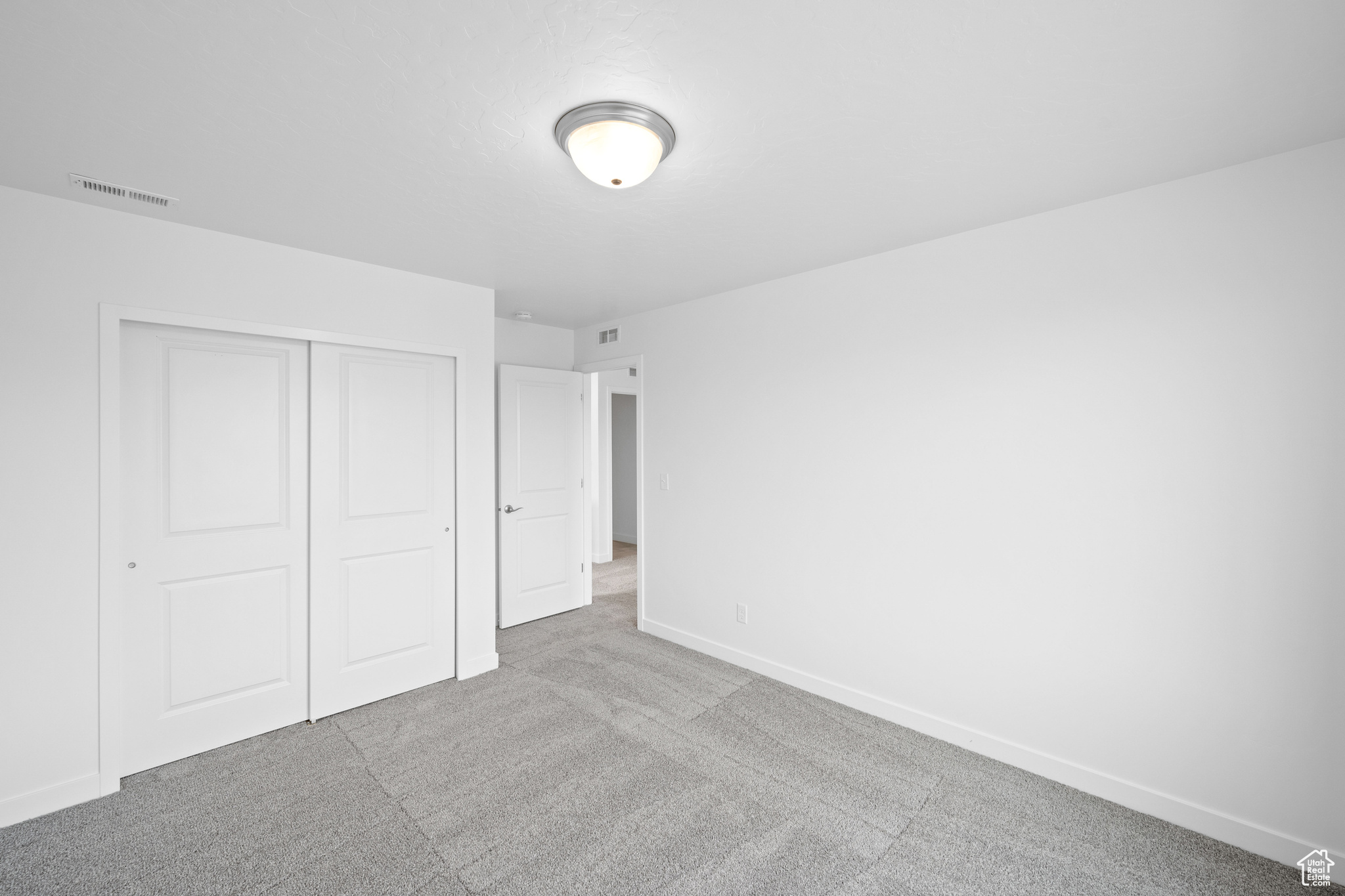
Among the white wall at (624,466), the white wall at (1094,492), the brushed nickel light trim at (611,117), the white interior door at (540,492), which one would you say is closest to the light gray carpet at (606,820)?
the white wall at (1094,492)

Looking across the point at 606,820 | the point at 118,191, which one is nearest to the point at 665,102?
the point at 118,191

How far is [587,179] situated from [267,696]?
2972 millimetres

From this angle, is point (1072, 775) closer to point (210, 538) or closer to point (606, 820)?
point (606, 820)

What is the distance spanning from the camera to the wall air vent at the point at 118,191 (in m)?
2.21

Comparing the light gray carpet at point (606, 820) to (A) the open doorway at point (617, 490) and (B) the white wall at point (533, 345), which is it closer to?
(A) the open doorway at point (617, 490)

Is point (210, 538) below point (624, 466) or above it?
below

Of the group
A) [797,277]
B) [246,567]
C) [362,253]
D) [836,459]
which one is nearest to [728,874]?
[836,459]

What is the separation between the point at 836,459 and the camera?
3.33 meters

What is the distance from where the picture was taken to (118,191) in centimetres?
229

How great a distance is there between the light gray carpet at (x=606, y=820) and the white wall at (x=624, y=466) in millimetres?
5417

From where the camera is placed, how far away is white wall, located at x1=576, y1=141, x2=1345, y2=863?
6.70 ft

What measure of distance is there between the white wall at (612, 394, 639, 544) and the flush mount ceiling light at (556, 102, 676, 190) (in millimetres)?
6596

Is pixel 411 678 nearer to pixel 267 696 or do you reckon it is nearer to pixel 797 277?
pixel 267 696
